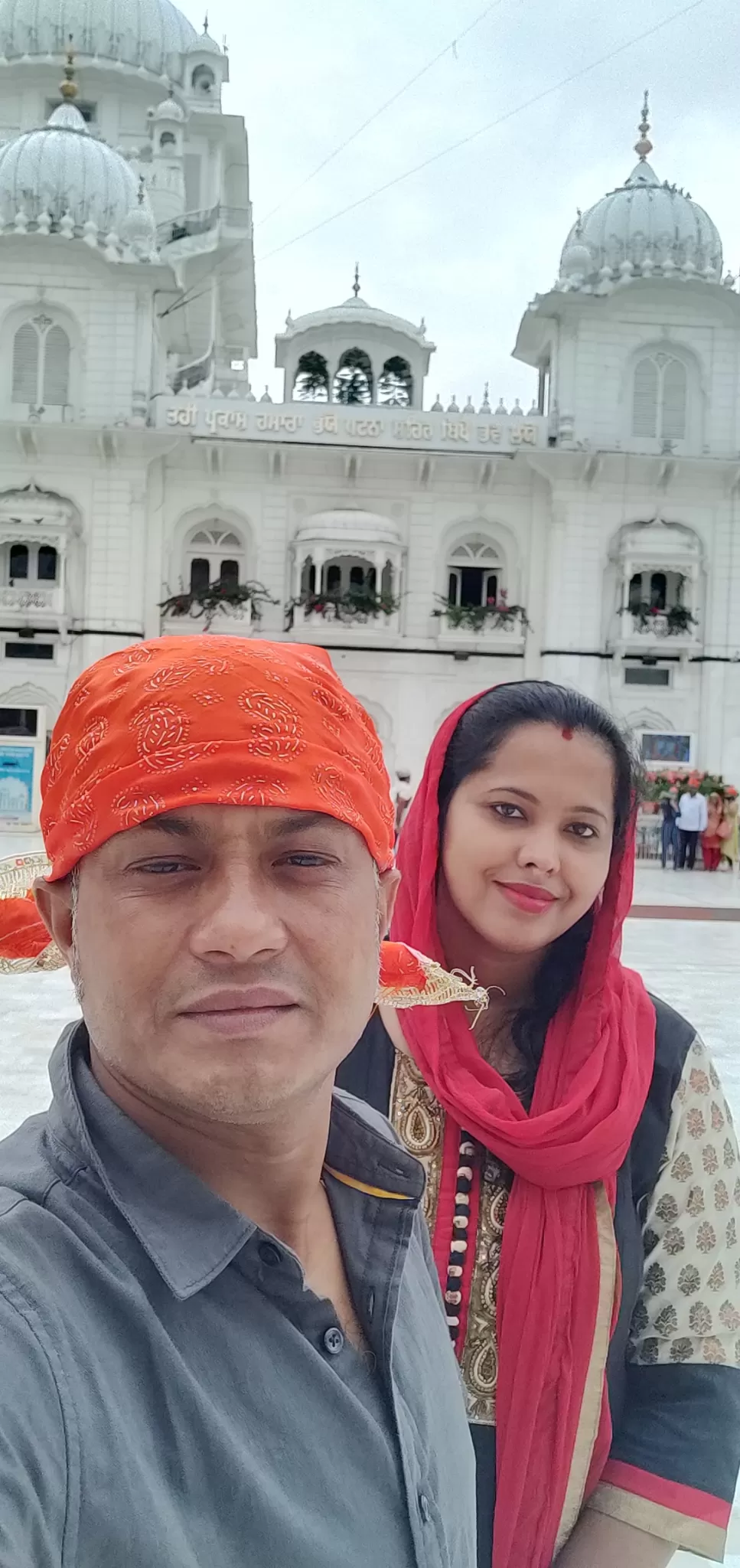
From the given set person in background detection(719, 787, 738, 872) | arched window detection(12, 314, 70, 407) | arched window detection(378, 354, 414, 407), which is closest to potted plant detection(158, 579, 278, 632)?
arched window detection(12, 314, 70, 407)

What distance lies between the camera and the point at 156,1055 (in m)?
0.90

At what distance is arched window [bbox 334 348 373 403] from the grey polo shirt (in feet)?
75.9

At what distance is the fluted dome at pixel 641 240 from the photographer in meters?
20.3

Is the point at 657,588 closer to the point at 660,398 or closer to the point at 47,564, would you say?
the point at 660,398

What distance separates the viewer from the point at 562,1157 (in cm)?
144

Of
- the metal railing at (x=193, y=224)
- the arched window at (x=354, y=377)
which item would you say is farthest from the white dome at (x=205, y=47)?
the arched window at (x=354, y=377)

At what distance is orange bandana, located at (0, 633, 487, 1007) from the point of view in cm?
92

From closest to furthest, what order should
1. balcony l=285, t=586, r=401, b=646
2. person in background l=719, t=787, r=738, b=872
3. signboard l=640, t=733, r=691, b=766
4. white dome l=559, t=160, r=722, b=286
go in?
1. person in background l=719, t=787, r=738, b=872
2. balcony l=285, t=586, r=401, b=646
3. signboard l=640, t=733, r=691, b=766
4. white dome l=559, t=160, r=722, b=286

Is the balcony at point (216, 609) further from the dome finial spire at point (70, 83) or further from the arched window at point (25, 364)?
the dome finial spire at point (70, 83)

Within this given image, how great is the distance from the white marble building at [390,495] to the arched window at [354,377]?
2814mm

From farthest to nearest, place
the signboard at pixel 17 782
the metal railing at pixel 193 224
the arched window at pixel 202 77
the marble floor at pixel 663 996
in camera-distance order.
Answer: the arched window at pixel 202 77 → the metal railing at pixel 193 224 → the signboard at pixel 17 782 → the marble floor at pixel 663 996

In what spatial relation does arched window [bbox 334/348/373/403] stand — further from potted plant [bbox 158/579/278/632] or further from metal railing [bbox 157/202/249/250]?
potted plant [bbox 158/579/278/632]

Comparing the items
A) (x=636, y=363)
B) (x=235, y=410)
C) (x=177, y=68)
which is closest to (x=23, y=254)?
(x=235, y=410)

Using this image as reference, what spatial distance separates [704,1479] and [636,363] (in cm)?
2133
